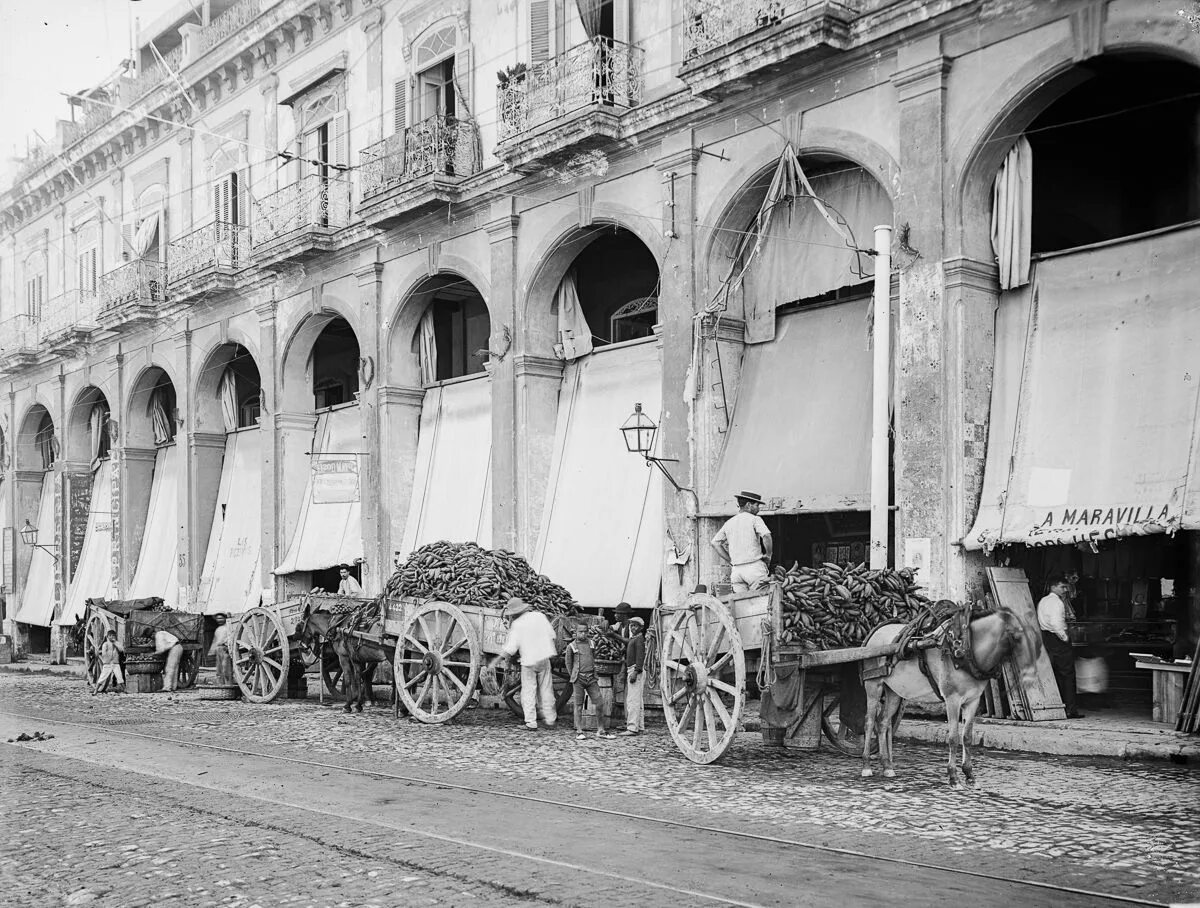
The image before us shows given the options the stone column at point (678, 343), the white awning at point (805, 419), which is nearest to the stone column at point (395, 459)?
the stone column at point (678, 343)

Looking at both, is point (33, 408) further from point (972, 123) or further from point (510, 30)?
point (972, 123)

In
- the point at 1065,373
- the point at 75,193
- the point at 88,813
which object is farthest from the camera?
the point at 75,193

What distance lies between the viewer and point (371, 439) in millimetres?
22000

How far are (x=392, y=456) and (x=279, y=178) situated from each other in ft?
21.0

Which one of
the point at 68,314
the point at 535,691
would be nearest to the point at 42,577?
the point at 68,314

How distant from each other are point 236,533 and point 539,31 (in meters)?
12.3

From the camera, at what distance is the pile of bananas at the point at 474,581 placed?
13594 millimetres

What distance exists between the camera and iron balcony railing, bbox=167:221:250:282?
25.5m

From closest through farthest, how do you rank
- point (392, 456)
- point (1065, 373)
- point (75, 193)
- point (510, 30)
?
point (1065, 373)
point (510, 30)
point (392, 456)
point (75, 193)

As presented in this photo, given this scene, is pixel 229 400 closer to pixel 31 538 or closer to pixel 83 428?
pixel 83 428

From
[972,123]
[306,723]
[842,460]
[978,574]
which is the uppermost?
[972,123]

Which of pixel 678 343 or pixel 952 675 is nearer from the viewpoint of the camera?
pixel 952 675

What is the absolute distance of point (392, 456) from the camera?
21.8m

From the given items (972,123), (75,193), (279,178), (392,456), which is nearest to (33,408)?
(75,193)
